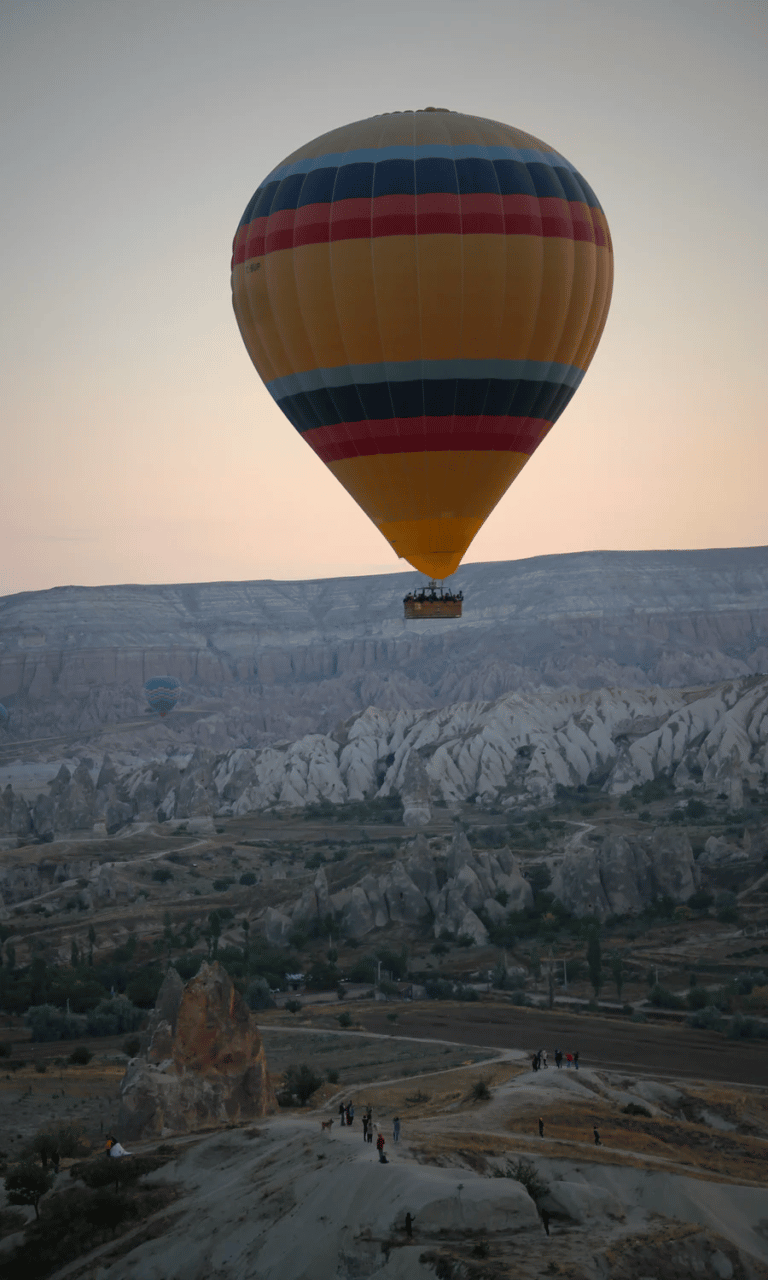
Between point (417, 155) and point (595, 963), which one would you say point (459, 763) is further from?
point (417, 155)

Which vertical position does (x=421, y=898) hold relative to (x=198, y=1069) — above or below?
below

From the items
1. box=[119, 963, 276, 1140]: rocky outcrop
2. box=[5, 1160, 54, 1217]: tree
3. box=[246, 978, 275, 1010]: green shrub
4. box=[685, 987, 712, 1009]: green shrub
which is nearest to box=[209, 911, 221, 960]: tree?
box=[246, 978, 275, 1010]: green shrub

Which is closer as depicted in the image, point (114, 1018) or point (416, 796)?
point (114, 1018)

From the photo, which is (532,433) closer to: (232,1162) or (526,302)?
(526,302)

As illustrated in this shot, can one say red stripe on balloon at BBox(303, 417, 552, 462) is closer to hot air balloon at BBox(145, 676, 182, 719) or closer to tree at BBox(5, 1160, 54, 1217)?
tree at BBox(5, 1160, 54, 1217)

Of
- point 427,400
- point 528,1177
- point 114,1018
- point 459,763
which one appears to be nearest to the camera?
point 528,1177

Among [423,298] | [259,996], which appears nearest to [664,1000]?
[259,996]
